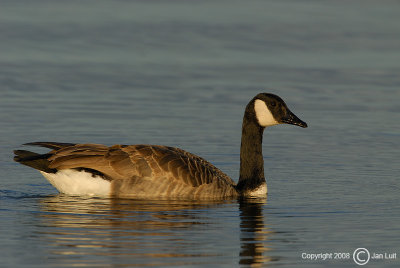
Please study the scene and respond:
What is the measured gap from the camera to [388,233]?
1181 centimetres

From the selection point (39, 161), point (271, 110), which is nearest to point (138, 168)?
point (39, 161)

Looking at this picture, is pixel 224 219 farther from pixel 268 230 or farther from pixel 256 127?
pixel 256 127

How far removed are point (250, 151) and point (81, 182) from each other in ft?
9.21

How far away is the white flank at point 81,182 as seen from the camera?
14.0 metres

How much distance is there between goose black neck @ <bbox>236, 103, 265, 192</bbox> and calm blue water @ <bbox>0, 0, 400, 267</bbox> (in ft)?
1.53

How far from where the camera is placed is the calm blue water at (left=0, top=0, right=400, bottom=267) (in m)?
11.2

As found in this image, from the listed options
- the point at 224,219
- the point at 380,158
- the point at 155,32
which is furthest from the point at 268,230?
the point at 155,32

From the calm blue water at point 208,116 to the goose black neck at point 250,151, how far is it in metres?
0.47

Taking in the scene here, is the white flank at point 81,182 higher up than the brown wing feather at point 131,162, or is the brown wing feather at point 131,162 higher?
the brown wing feather at point 131,162

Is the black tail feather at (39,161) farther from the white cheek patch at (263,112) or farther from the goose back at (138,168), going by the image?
the white cheek patch at (263,112)

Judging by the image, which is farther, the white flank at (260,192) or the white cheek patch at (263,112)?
the white cheek patch at (263,112)

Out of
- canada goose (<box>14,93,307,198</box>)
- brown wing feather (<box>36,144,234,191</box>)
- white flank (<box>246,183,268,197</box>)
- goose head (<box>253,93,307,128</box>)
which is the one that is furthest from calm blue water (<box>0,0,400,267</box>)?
goose head (<box>253,93,307,128</box>)

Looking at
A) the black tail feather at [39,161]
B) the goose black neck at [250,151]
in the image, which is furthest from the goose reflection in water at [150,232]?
the goose black neck at [250,151]

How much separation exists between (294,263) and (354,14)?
19.2m
